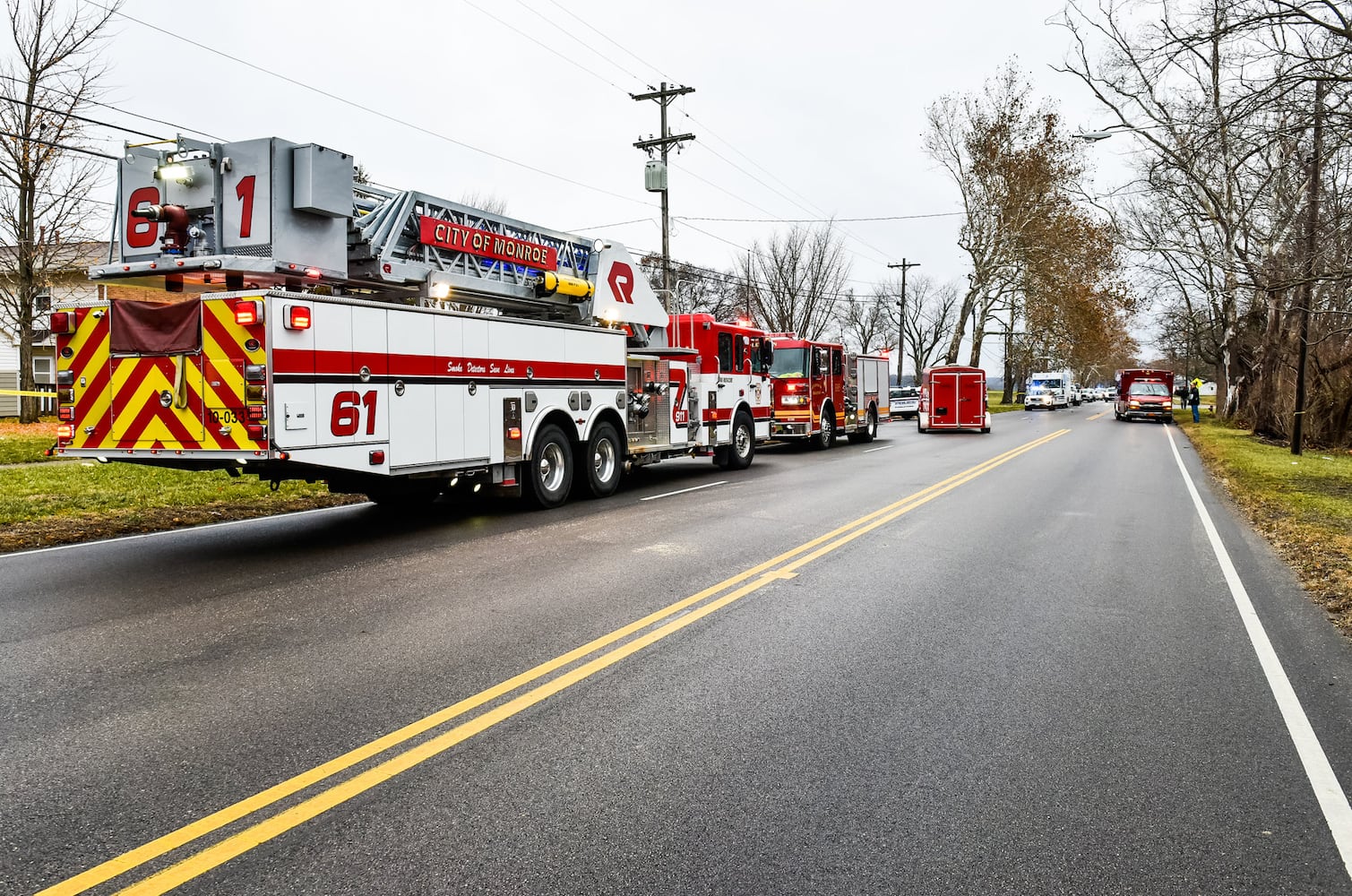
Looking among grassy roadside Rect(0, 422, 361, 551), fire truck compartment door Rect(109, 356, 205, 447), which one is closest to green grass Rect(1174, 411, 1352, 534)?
fire truck compartment door Rect(109, 356, 205, 447)

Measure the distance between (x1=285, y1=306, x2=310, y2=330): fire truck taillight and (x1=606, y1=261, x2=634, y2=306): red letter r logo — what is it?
6055 millimetres

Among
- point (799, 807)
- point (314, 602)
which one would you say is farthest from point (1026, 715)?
point (314, 602)

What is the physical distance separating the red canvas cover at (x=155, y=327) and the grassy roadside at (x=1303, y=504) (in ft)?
31.2

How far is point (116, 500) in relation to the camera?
1178 centimetres

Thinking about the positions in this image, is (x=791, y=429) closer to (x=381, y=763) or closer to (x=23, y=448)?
(x=23, y=448)

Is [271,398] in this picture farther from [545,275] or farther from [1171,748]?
[1171,748]

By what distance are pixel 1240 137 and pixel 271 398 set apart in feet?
36.5

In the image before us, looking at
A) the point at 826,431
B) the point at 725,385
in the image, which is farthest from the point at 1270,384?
the point at 725,385

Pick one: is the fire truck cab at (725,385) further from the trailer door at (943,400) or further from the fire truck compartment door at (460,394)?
the trailer door at (943,400)

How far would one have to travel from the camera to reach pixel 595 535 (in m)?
10.0

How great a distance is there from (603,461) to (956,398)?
22940mm

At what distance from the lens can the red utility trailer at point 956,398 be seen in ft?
111

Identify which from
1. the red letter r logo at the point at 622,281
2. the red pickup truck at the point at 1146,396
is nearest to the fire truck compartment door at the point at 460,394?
the red letter r logo at the point at 622,281

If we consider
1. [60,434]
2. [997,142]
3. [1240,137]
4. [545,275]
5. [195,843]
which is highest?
[997,142]
